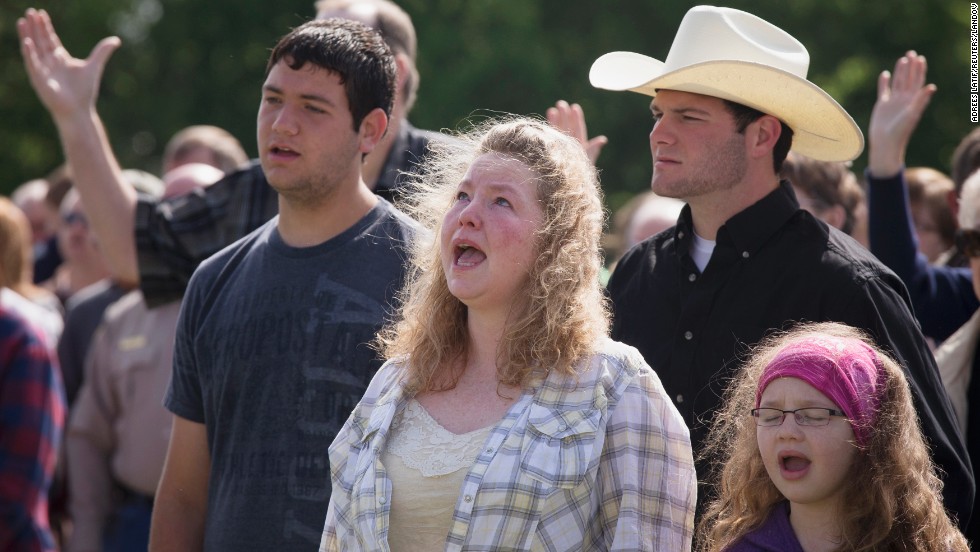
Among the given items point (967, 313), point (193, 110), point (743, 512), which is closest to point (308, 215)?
point (743, 512)

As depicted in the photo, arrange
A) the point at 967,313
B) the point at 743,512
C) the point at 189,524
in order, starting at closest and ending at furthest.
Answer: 1. the point at 743,512
2. the point at 189,524
3. the point at 967,313

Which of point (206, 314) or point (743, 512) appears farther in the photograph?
point (206, 314)

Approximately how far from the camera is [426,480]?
10.9ft

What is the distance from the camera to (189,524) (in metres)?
4.30

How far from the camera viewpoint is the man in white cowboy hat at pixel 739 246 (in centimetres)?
404

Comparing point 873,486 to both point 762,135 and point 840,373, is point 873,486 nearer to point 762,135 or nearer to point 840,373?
point 840,373

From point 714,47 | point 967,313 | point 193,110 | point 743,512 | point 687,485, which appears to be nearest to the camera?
point 687,485

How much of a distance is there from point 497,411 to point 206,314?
1338 millimetres

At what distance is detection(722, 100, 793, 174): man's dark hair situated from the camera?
14.9 ft

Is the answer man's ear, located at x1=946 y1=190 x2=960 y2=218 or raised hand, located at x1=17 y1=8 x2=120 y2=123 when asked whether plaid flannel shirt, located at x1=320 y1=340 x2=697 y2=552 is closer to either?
raised hand, located at x1=17 y1=8 x2=120 y2=123

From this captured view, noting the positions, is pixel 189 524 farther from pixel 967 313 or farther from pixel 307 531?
pixel 967 313

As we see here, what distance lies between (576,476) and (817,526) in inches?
25.1

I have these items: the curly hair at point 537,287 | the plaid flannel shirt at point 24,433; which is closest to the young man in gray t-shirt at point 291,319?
the curly hair at point 537,287

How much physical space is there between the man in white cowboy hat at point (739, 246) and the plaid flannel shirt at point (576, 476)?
90cm
